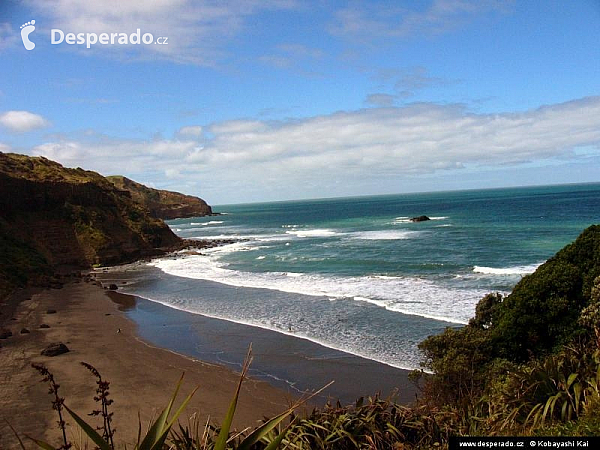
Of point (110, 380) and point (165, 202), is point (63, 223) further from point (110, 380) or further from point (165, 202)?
point (165, 202)

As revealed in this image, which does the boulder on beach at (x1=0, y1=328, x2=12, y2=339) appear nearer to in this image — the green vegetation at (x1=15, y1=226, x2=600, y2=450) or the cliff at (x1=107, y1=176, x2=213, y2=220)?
the green vegetation at (x1=15, y1=226, x2=600, y2=450)

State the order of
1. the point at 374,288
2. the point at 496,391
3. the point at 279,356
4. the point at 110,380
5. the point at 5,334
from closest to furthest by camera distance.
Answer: the point at 496,391
the point at 110,380
the point at 279,356
the point at 5,334
the point at 374,288

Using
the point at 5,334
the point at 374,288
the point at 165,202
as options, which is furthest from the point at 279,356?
the point at 165,202

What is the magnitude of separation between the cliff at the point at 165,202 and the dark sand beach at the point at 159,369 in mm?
104632

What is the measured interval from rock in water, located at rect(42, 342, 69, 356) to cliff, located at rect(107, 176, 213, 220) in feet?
354

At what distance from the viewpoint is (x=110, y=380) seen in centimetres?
1380

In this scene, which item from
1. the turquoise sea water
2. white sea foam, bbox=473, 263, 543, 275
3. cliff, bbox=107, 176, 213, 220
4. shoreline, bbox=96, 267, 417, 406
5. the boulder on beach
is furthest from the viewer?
A: cliff, bbox=107, 176, 213, 220

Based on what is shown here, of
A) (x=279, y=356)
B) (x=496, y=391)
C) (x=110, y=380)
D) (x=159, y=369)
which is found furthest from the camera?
(x=279, y=356)

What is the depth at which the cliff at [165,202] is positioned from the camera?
412ft

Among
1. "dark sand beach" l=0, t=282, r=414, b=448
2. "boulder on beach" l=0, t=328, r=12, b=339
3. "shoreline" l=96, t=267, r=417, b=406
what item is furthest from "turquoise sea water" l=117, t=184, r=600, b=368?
"boulder on beach" l=0, t=328, r=12, b=339

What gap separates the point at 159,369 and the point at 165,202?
137 metres

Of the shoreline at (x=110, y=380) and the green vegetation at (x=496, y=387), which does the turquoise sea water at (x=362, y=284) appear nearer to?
the green vegetation at (x=496, y=387)

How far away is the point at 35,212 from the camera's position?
43656mm

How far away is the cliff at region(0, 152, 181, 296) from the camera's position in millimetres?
38125
